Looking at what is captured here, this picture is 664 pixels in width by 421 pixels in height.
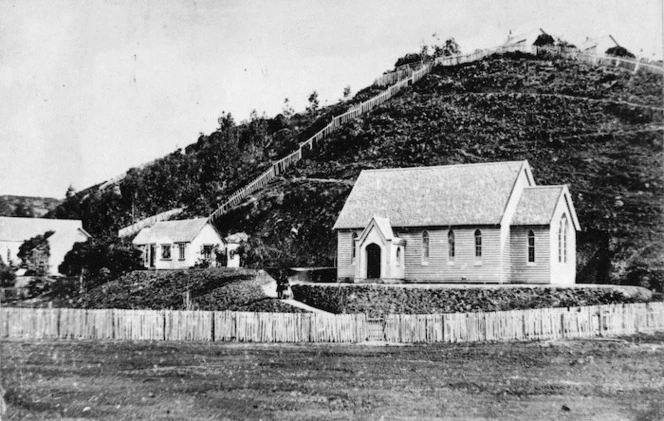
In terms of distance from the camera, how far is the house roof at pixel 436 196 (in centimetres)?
3647

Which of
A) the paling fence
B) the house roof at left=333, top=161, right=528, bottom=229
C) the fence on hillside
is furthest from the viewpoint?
the fence on hillside

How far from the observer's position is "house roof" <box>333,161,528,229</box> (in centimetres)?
3647

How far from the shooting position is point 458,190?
37.6m

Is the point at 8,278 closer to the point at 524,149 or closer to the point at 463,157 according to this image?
the point at 463,157

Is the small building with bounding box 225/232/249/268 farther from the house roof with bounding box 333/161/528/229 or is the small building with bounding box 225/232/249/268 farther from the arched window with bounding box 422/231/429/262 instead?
the arched window with bounding box 422/231/429/262

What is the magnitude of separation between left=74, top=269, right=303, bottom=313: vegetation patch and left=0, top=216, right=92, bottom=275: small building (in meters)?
7.14

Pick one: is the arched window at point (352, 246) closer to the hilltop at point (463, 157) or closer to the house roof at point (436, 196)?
the house roof at point (436, 196)

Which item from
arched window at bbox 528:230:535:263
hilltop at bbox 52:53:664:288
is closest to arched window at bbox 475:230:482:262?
arched window at bbox 528:230:535:263

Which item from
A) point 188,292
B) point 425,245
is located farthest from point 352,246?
point 188,292

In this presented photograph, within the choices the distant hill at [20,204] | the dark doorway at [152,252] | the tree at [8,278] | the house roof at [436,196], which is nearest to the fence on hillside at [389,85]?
the dark doorway at [152,252]

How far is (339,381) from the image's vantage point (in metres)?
20.8

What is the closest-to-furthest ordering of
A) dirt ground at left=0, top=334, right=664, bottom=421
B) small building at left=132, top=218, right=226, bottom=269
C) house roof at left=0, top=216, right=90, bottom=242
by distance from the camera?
dirt ground at left=0, top=334, right=664, bottom=421
house roof at left=0, top=216, right=90, bottom=242
small building at left=132, top=218, right=226, bottom=269

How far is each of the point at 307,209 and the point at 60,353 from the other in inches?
1102

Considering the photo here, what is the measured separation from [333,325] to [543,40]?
51262 millimetres
